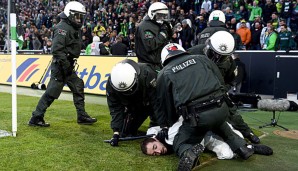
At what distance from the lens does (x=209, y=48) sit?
215 inches

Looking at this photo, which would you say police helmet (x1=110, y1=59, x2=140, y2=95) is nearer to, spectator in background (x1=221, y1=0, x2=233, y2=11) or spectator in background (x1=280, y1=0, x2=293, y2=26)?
spectator in background (x1=280, y1=0, x2=293, y2=26)

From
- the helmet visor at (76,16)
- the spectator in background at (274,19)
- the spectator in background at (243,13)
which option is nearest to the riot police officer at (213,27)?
the helmet visor at (76,16)

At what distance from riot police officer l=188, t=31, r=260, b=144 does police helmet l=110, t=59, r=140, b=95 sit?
3.71 feet

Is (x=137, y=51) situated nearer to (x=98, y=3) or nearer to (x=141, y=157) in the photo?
(x=141, y=157)

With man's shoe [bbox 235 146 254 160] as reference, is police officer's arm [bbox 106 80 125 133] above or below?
above

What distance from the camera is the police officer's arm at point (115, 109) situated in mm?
5379

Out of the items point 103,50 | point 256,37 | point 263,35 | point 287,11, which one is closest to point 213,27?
point 263,35

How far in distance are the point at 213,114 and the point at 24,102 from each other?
6.70m

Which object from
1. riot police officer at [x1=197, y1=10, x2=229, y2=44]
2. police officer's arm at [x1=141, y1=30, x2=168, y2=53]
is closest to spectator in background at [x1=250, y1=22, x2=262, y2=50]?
riot police officer at [x1=197, y1=10, x2=229, y2=44]

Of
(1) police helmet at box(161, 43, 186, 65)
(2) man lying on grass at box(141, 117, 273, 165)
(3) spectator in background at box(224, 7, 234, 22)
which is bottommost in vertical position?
(2) man lying on grass at box(141, 117, 273, 165)

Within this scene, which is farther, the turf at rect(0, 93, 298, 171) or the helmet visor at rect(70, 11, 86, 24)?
the helmet visor at rect(70, 11, 86, 24)

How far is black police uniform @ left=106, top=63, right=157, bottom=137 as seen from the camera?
5.25m

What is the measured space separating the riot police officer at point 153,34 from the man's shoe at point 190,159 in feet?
7.80

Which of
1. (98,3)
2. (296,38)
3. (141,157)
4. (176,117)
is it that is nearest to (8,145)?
(141,157)
